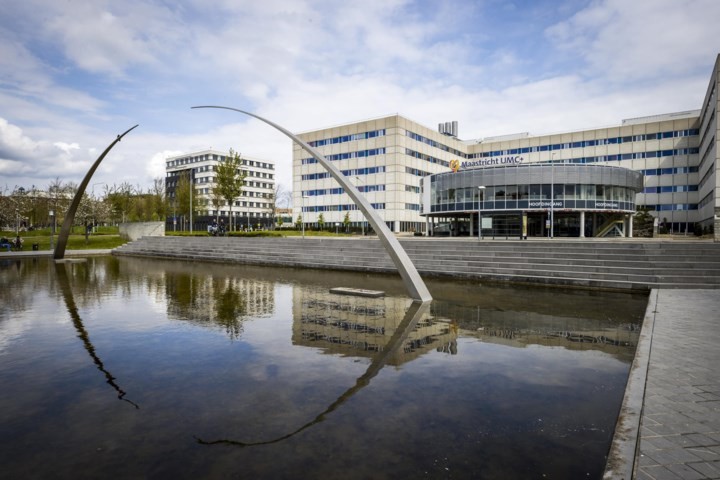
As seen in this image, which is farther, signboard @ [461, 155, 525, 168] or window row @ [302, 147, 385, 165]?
window row @ [302, 147, 385, 165]

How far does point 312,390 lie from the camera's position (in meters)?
6.90

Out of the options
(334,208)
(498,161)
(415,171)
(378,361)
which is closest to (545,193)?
(498,161)

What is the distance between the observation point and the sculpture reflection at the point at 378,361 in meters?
5.22

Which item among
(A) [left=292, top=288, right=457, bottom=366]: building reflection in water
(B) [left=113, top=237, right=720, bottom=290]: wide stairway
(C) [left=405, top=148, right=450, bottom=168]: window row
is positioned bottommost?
(A) [left=292, top=288, right=457, bottom=366]: building reflection in water

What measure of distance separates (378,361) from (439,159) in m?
77.4

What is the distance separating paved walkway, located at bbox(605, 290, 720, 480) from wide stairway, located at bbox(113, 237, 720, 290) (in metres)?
8.72

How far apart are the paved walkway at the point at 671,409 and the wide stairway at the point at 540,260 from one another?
8717mm

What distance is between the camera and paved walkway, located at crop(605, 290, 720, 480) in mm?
4367

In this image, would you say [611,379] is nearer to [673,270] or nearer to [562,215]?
[673,270]

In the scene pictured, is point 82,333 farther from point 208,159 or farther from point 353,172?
point 208,159

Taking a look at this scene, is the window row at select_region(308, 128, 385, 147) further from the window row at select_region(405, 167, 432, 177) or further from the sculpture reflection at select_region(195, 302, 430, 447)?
the sculpture reflection at select_region(195, 302, 430, 447)

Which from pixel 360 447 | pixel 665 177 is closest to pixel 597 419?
pixel 360 447

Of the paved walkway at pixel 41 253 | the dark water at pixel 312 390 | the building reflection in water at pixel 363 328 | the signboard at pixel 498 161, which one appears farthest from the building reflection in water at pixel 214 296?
the signboard at pixel 498 161

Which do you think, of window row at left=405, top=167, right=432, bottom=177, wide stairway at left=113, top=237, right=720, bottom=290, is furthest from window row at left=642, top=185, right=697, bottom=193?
wide stairway at left=113, top=237, right=720, bottom=290
